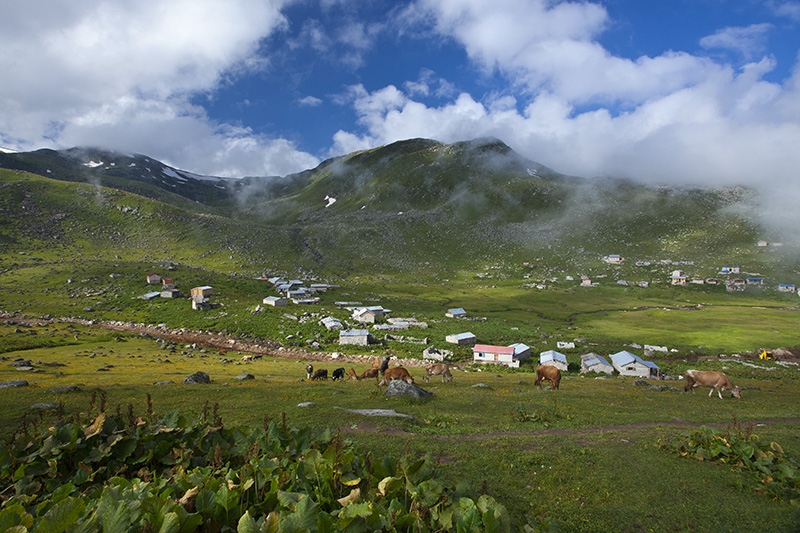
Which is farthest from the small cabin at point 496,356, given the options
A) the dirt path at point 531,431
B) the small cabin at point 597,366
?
the dirt path at point 531,431

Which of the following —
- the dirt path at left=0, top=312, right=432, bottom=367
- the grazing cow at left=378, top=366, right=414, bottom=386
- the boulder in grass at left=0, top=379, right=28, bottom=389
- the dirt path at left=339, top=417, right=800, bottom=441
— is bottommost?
the dirt path at left=0, top=312, right=432, bottom=367

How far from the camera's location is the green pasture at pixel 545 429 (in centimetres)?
952

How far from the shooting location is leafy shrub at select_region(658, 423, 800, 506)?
399 inches

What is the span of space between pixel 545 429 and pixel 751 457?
699 cm

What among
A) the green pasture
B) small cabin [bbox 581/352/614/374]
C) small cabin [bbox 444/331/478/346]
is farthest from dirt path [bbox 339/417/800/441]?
small cabin [bbox 444/331/478/346]

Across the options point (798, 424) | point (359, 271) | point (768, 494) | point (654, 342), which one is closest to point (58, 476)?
point (768, 494)

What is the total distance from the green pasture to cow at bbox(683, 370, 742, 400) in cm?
110

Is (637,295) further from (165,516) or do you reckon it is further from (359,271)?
(165,516)

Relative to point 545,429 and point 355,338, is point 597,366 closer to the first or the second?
point 355,338

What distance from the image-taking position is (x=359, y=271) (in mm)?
158250

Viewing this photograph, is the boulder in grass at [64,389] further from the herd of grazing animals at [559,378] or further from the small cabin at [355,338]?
the small cabin at [355,338]

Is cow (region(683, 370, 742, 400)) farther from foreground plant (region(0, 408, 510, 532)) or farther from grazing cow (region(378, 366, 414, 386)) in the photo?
foreground plant (region(0, 408, 510, 532))

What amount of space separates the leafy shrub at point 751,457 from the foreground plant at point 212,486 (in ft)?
33.1

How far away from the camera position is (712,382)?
3212 cm
